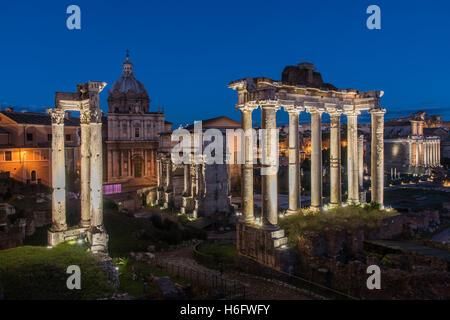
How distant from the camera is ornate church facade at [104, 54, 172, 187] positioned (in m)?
49.8

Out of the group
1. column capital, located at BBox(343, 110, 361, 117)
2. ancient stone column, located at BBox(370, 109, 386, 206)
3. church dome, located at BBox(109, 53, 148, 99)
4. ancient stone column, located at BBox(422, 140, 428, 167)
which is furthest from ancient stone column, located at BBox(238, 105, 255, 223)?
ancient stone column, located at BBox(422, 140, 428, 167)

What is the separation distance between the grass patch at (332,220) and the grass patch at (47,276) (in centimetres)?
803

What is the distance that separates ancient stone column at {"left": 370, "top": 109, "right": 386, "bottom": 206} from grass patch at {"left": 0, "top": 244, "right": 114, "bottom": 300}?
51.2 feet

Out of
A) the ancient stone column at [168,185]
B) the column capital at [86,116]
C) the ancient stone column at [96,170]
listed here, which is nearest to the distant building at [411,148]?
the ancient stone column at [168,185]

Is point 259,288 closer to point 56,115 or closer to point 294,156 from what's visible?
point 294,156

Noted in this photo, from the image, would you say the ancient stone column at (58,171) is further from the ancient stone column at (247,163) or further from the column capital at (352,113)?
the column capital at (352,113)

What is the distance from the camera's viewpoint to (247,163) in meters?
17.1

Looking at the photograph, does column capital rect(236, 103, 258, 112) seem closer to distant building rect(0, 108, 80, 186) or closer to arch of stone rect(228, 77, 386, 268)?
arch of stone rect(228, 77, 386, 268)

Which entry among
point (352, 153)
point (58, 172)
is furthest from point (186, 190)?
point (58, 172)

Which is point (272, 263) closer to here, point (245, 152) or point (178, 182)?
point (245, 152)

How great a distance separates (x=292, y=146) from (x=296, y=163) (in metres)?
0.87

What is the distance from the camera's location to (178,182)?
3812 cm

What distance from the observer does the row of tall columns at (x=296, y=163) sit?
1611 cm

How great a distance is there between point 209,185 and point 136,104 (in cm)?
2337
